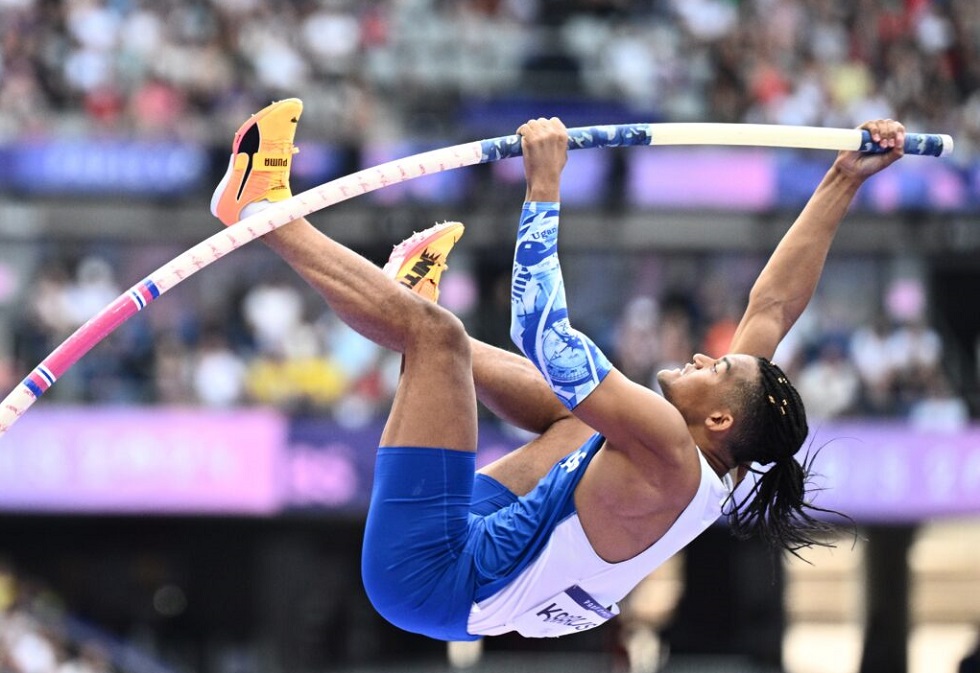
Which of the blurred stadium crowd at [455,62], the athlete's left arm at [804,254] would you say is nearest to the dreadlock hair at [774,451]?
the athlete's left arm at [804,254]

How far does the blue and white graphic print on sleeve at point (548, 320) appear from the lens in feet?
18.9

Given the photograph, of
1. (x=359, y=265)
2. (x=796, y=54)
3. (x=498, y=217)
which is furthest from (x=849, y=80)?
(x=359, y=265)

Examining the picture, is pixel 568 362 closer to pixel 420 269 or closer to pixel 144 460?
pixel 420 269

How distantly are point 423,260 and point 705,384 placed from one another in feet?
4.76

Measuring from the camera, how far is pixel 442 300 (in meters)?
18.1

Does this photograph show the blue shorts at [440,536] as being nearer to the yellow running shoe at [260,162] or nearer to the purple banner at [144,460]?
the yellow running shoe at [260,162]

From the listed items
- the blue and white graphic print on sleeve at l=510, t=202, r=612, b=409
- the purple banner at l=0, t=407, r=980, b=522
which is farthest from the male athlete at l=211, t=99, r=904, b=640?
the purple banner at l=0, t=407, r=980, b=522

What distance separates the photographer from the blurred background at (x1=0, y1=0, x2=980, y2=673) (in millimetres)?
15719

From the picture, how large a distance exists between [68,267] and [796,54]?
878cm

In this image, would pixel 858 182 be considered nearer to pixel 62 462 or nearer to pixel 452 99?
pixel 62 462

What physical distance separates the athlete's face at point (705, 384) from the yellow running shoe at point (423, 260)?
1217 millimetres

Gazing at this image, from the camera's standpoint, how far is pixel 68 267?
61.4 feet

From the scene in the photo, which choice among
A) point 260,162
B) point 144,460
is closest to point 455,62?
point 144,460

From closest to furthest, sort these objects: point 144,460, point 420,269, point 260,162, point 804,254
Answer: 1. point 260,162
2. point 804,254
3. point 420,269
4. point 144,460
